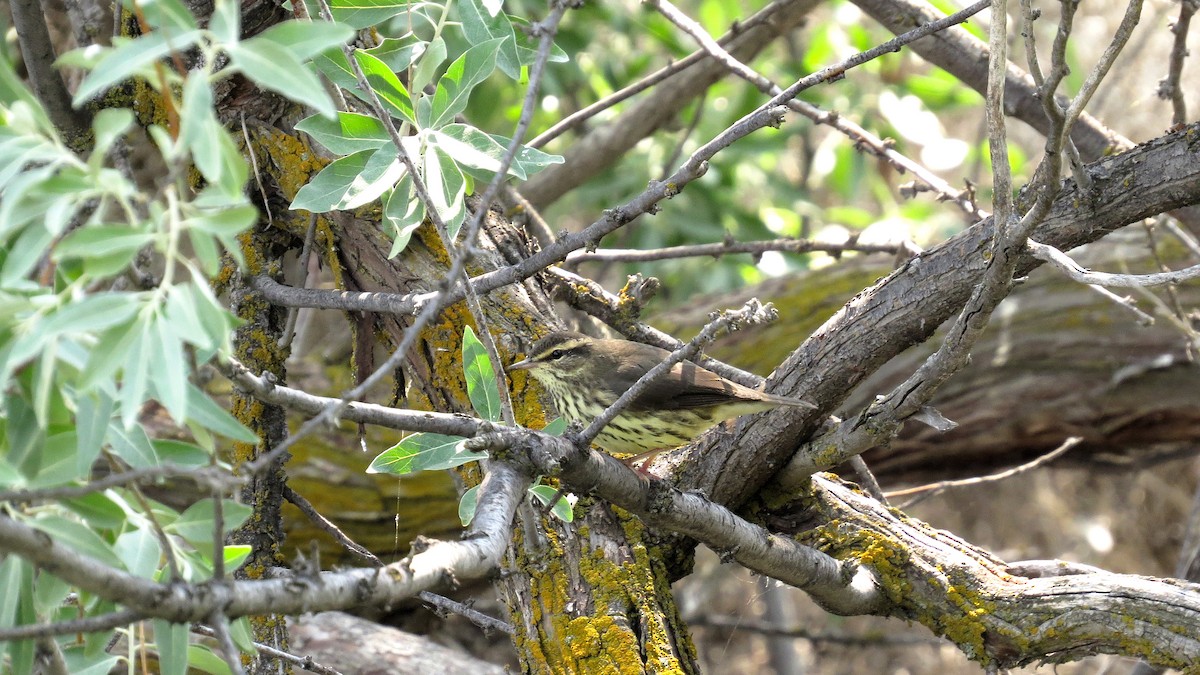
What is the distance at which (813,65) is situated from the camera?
656 centimetres

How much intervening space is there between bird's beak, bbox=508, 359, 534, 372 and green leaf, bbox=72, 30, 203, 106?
74.5 inches

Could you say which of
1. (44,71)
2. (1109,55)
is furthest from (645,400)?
(44,71)

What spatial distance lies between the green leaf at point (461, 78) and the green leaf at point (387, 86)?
0.23 ft

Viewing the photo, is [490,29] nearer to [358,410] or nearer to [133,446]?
[358,410]

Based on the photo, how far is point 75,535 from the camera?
5.22 ft

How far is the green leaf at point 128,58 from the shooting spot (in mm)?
1295

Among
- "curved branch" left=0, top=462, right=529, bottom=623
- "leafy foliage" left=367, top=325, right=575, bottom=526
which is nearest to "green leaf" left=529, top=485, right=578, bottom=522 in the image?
"leafy foliage" left=367, top=325, right=575, bottom=526

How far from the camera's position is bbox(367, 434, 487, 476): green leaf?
7.82 feet

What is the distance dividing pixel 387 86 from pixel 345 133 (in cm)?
16

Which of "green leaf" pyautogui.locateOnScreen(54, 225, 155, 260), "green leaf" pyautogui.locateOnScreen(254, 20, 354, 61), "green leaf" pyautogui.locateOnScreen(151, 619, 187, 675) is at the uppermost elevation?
"green leaf" pyautogui.locateOnScreen(254, 20, 354, 61)

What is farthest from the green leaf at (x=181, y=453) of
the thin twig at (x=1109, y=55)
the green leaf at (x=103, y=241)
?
the thin twig at (x=1109, y=55)

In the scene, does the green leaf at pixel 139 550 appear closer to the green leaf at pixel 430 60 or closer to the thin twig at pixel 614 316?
the green leaf at pixel 430 60

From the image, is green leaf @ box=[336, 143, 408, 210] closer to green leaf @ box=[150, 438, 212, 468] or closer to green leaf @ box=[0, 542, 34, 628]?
green leaf @ box=[150, 438, 212, 468]

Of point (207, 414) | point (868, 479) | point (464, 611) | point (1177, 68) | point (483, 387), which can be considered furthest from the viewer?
point (868, 479)
